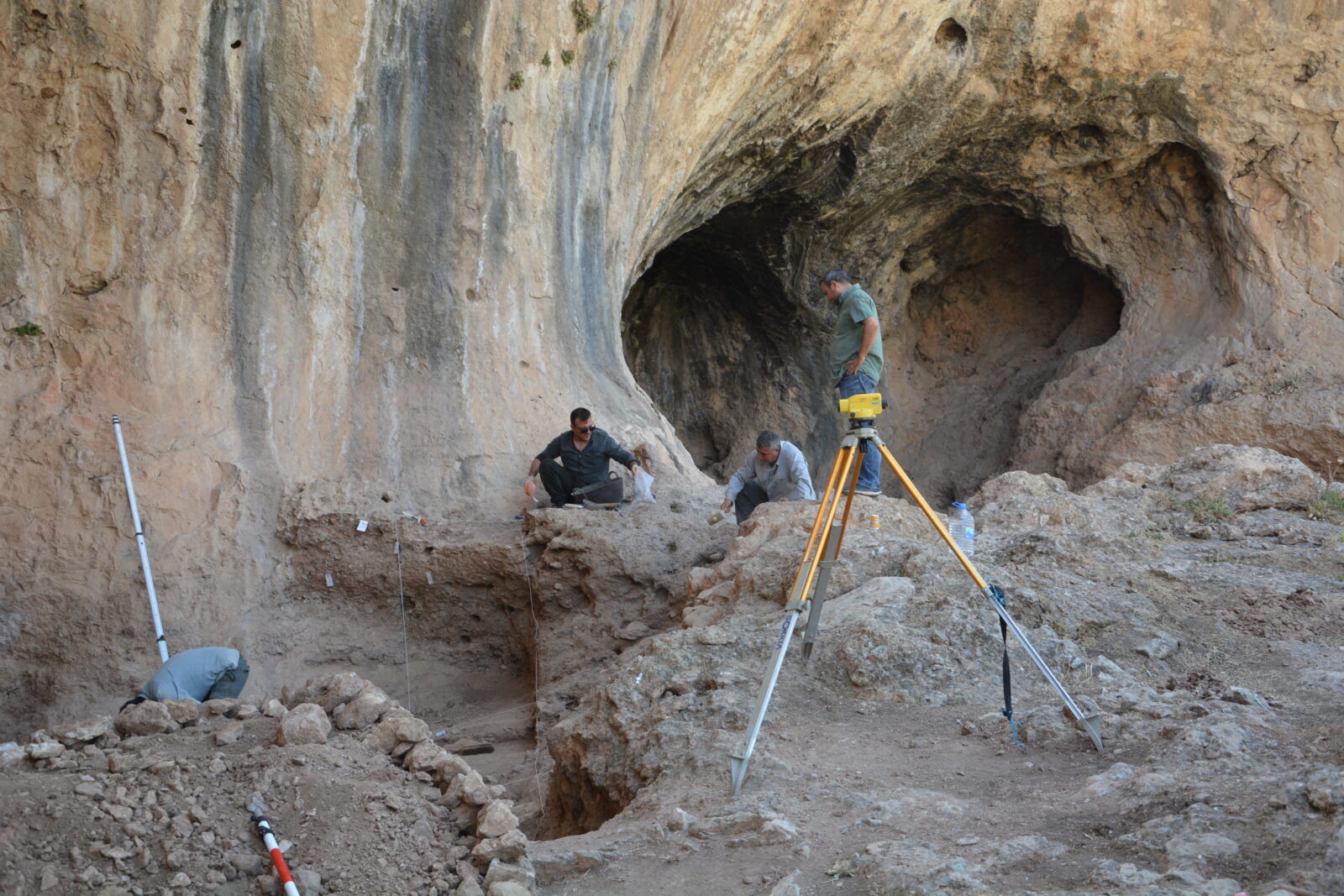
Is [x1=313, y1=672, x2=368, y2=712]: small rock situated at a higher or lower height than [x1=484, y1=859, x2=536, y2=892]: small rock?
higher

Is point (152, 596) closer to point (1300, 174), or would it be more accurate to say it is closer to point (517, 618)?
point (517, 618)

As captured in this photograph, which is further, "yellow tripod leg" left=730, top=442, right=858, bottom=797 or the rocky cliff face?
the rocky cliff face

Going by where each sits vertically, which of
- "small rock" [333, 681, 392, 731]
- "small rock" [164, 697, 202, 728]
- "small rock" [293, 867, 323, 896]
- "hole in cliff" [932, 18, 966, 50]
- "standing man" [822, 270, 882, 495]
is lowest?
"small rock" [293, 867, 323, 896]

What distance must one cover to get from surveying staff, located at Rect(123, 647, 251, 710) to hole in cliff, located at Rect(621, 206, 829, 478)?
9.75 meters

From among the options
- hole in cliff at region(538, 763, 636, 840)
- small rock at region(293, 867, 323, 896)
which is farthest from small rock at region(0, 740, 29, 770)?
hole in cliff at region(538, 763, 636, 840)

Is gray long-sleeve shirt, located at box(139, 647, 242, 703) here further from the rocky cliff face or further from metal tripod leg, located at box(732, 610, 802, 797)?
metal tripod leg, located at box(732, 610, 802, 797)

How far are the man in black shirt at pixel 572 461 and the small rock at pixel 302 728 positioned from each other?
12.9 ft

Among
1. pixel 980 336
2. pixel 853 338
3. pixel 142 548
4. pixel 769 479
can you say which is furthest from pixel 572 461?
pixel 980 336

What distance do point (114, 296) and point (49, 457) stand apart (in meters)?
1.02

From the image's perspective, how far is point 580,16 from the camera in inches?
325

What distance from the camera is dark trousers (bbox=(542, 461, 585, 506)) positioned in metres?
7.67

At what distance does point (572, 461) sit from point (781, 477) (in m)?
1.38

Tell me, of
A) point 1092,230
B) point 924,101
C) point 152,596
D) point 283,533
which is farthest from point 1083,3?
point 152,596

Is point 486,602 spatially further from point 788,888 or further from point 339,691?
point 788,888
